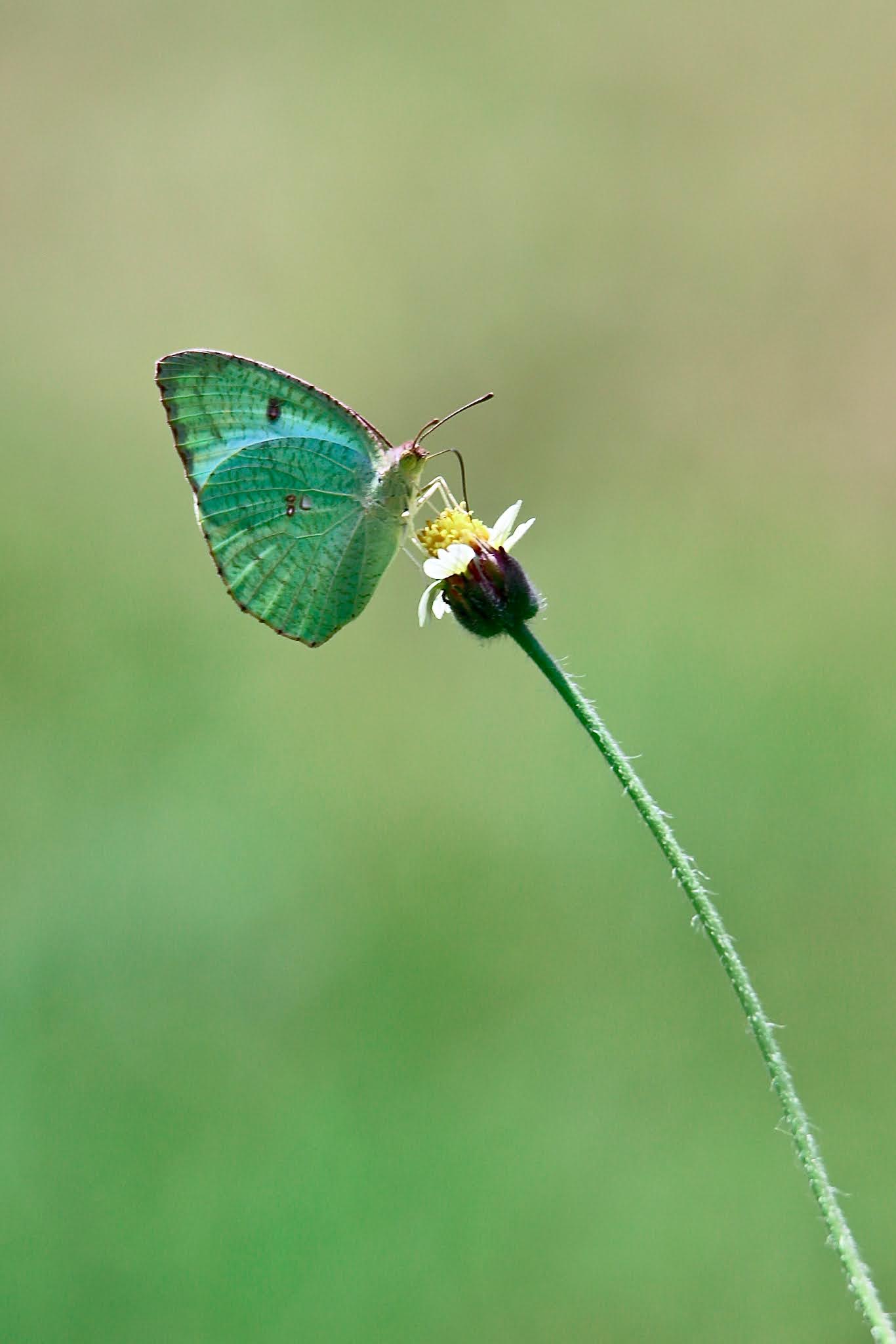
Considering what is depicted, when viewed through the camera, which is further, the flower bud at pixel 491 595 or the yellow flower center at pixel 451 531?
the yellow flower center at pixel 451 531

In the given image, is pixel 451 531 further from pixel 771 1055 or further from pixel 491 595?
pixel 771 1055

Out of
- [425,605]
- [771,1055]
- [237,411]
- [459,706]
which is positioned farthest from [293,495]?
[459,706]

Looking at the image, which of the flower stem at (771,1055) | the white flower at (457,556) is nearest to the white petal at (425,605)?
the white flower at (457,556)

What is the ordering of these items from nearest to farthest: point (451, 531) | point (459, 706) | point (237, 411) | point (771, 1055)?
1. point (771, 1055)
2. point (451, 531)
3. point (237, 411)
4. point (459, 706)

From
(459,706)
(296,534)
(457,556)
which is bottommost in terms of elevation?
(457,556)

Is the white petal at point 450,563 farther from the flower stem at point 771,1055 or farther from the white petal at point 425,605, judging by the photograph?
the flower stem at point 771,1055

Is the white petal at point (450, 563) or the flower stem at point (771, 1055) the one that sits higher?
the white petal at point (450, 563)
